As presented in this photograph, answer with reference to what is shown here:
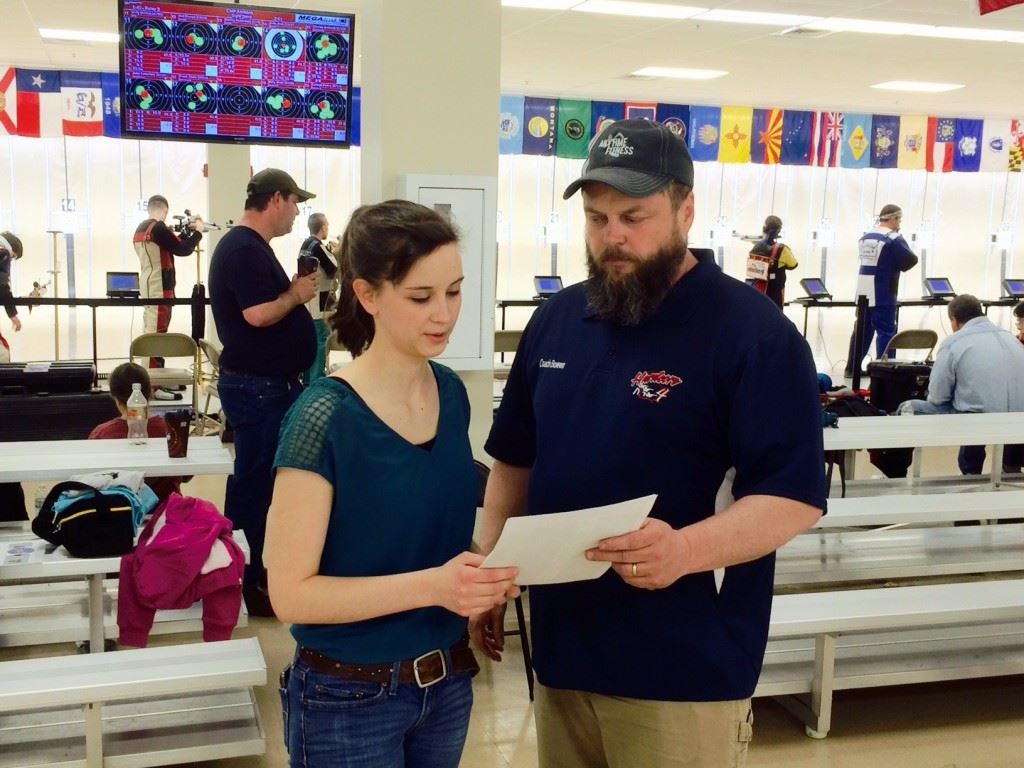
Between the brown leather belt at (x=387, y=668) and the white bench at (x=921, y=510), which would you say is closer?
the brown leather belt at (x=387, y=668)

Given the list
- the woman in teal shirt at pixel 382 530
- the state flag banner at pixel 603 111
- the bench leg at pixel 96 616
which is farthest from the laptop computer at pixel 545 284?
the woman in teal shirt at pixel 382 530

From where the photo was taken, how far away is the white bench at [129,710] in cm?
290

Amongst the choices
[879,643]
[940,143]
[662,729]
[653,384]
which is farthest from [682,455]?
[940,143]

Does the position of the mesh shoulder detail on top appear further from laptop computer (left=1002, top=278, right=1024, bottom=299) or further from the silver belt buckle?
laptop computer (left=1002, top=278, right=1024, bottom=299)

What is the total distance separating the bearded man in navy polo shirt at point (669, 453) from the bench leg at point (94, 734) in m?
1.69

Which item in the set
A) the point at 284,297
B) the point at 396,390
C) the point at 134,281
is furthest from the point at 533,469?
the point at 134,281

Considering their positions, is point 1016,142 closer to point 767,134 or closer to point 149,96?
point 767,134

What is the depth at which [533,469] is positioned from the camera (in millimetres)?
1870

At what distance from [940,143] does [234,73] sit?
12.7 metres

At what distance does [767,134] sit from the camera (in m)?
14.9

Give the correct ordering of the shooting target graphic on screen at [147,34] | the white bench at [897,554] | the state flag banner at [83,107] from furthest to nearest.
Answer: the state flag banner at [83,107], the shooting target graphic on screen at [147,34], the white bench at [897,554]

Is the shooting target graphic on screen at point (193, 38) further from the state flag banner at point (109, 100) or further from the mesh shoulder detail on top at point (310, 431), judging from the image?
the state flag banner at point (109, 100)

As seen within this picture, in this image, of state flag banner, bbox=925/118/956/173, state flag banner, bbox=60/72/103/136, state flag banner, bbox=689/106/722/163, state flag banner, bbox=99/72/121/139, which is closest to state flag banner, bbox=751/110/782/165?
state flag banner, bbox=689/106/722/163

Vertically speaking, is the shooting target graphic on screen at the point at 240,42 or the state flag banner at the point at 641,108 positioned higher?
the state flag banner at the point at 641,108
